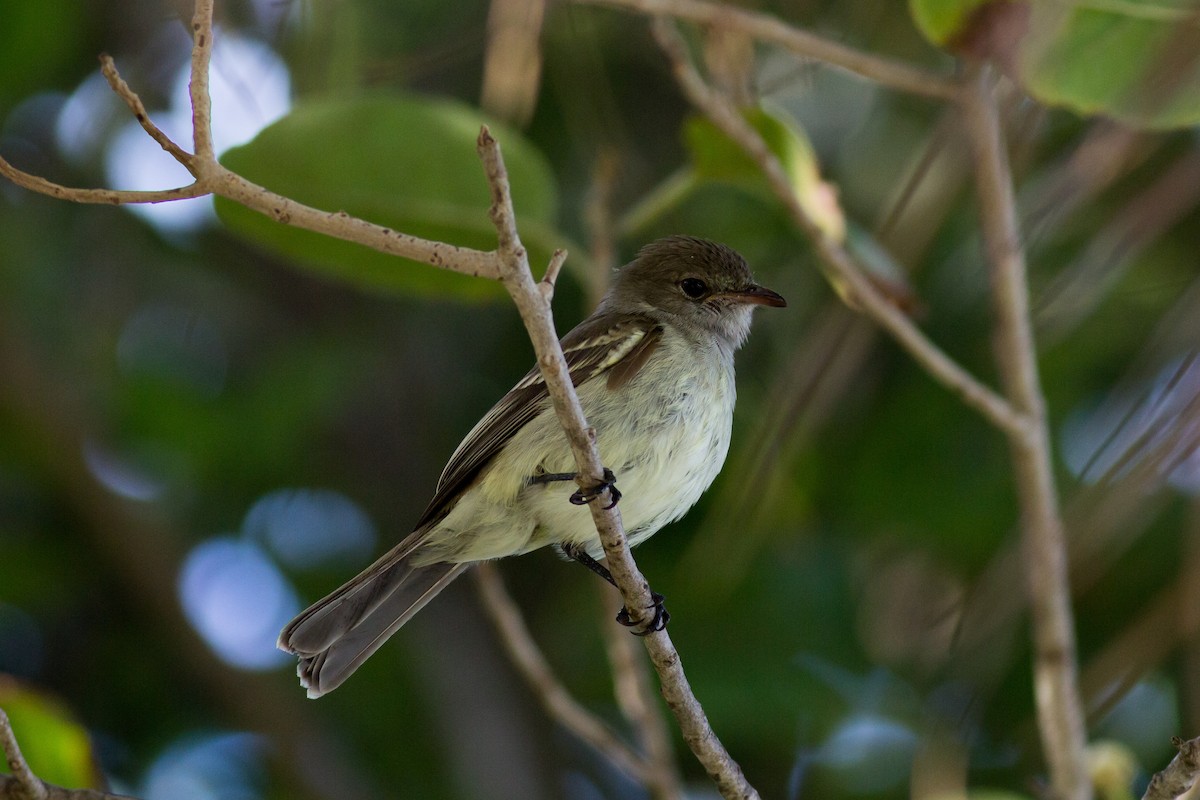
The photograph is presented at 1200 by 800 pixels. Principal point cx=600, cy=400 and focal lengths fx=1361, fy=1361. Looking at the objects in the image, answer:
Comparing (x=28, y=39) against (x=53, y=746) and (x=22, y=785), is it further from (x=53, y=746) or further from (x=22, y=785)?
(x=22, y=785)

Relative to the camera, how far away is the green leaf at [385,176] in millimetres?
3625

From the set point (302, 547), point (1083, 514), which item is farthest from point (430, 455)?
point (1083, 514)

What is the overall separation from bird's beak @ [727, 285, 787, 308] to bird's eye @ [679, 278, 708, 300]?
0.11 metres

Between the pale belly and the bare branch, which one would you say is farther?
the pale belly

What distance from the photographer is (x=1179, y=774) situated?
2.25m

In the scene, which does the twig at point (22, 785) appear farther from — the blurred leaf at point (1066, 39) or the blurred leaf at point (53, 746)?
the blurred leaf at point (1066, 39)

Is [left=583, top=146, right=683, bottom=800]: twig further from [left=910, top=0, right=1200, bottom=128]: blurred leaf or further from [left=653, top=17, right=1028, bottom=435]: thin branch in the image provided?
[left=910, top=0, right=1200, bottom=128]: blurred leaf

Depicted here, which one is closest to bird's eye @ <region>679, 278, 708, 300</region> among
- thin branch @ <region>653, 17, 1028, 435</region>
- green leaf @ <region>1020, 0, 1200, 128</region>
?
thin branch @ <region>653, 17, 1028, 435</region>

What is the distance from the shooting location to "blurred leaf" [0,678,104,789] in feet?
10.3

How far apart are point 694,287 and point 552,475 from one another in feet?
3.80

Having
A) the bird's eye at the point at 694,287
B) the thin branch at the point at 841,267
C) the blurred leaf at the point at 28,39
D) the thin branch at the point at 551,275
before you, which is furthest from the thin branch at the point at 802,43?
the blurred leaf at the point at 28,39

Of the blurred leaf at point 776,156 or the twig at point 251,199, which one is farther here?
the blurred leaf at point 776,156

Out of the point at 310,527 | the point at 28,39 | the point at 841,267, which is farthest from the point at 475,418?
the point at 841,267

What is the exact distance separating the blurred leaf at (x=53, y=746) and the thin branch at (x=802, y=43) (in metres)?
2.20
